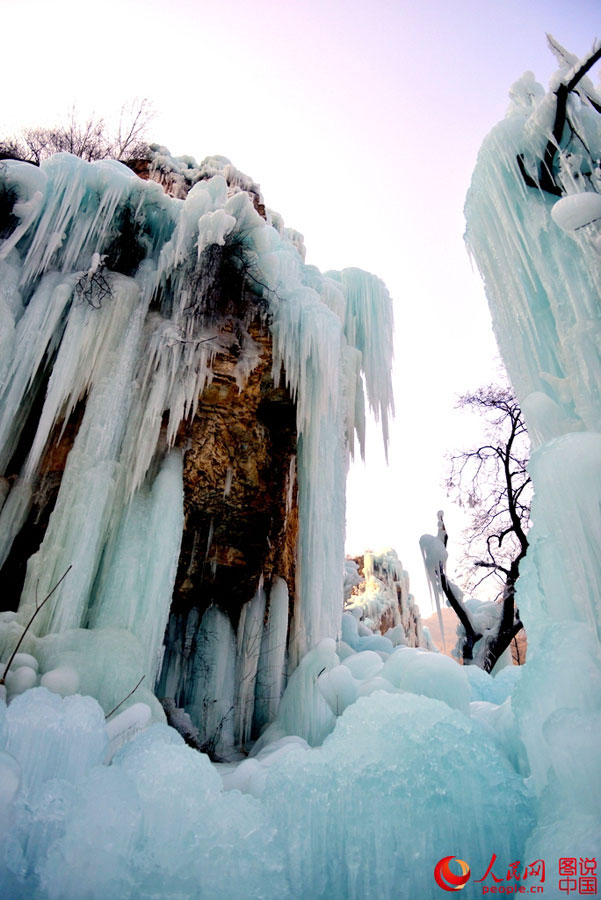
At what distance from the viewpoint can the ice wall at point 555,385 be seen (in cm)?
195

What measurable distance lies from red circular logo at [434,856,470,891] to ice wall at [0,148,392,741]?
2.84 meters

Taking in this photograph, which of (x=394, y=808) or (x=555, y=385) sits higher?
(x=555, y=385)

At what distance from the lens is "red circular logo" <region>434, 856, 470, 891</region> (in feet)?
6.41

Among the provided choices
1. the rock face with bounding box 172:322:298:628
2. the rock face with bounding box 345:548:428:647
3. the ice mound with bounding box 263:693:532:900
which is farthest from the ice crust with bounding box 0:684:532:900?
the rock face with bounding box 345:548:428:647

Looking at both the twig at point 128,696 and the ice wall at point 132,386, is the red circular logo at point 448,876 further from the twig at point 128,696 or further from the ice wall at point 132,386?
the ice wall at point 132,386

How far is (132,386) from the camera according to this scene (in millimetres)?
5348

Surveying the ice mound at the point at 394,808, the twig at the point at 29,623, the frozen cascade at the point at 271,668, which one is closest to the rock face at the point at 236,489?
the frozen cascade at the point at 271,668

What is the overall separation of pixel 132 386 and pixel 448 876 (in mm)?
4878

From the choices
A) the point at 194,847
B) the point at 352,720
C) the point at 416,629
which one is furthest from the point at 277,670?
the point at 416,629

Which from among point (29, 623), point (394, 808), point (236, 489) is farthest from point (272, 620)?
point (394, 808)

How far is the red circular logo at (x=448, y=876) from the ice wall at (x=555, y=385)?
31cm

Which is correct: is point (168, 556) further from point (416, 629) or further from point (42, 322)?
point (416, 629)

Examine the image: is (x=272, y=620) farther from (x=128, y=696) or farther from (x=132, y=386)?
(x=132, y=386)

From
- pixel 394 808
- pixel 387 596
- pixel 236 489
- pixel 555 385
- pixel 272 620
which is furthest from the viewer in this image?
pixel 387 596
